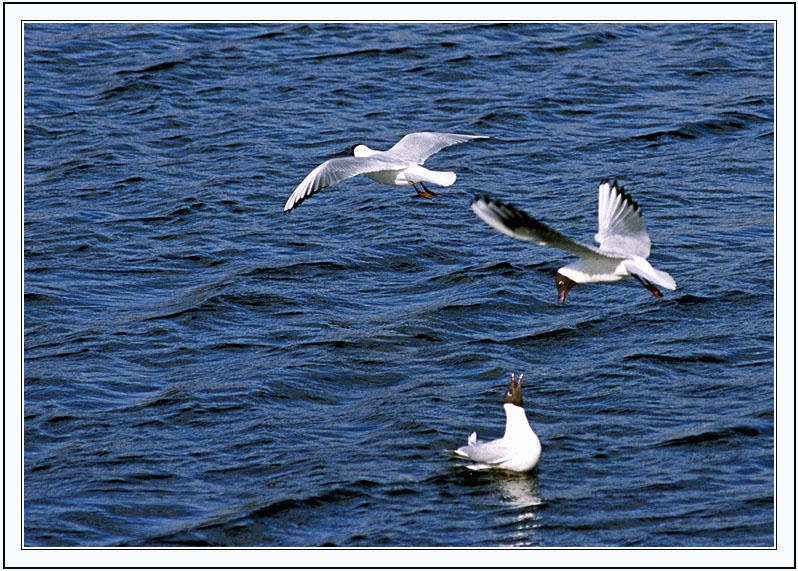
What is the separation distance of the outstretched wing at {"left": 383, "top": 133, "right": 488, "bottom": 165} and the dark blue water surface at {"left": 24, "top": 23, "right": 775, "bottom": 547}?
1562 mm

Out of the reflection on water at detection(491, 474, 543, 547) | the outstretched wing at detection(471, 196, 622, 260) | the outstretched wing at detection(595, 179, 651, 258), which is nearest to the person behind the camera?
the outstretched wing at detection(471, 196, 622, 260)

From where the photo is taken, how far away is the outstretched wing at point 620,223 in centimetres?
898

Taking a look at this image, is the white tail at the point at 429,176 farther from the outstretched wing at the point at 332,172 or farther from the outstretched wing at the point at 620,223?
the outstretched wing at the point at 620,223

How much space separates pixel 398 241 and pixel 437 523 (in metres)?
5.82

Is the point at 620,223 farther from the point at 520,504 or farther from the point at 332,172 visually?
the point at 332,172

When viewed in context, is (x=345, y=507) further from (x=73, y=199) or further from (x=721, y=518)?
(x=73, y=199)

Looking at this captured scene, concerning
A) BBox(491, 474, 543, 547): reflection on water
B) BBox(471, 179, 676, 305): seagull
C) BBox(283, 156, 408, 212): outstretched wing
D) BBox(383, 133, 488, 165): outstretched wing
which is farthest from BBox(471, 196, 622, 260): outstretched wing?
BBox(383, 133, 488, 165): outstretched wing

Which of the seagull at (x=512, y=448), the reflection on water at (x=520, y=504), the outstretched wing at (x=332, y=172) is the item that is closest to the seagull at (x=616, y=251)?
the seagull at (x=512, y=448)

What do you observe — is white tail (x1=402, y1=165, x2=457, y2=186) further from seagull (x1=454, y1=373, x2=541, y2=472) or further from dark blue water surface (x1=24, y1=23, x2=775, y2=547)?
seagull (x1=454, y1=373, x2=541, y2=472)

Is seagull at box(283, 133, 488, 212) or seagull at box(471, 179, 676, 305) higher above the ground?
seagull at box(283, 133, 488, 212)

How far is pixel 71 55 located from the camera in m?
18.6

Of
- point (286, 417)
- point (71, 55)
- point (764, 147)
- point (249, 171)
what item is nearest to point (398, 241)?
point (249, 171)

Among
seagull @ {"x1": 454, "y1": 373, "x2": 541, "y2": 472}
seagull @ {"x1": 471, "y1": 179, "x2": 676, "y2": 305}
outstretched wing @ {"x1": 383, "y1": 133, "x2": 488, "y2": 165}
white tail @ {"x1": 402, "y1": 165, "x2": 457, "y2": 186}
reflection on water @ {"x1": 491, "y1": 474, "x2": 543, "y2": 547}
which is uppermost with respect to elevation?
outstretched wing @ {"x1": 383, "y1": 133, "x2": 488, "y2": 165}

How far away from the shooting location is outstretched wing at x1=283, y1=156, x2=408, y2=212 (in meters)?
10.3
